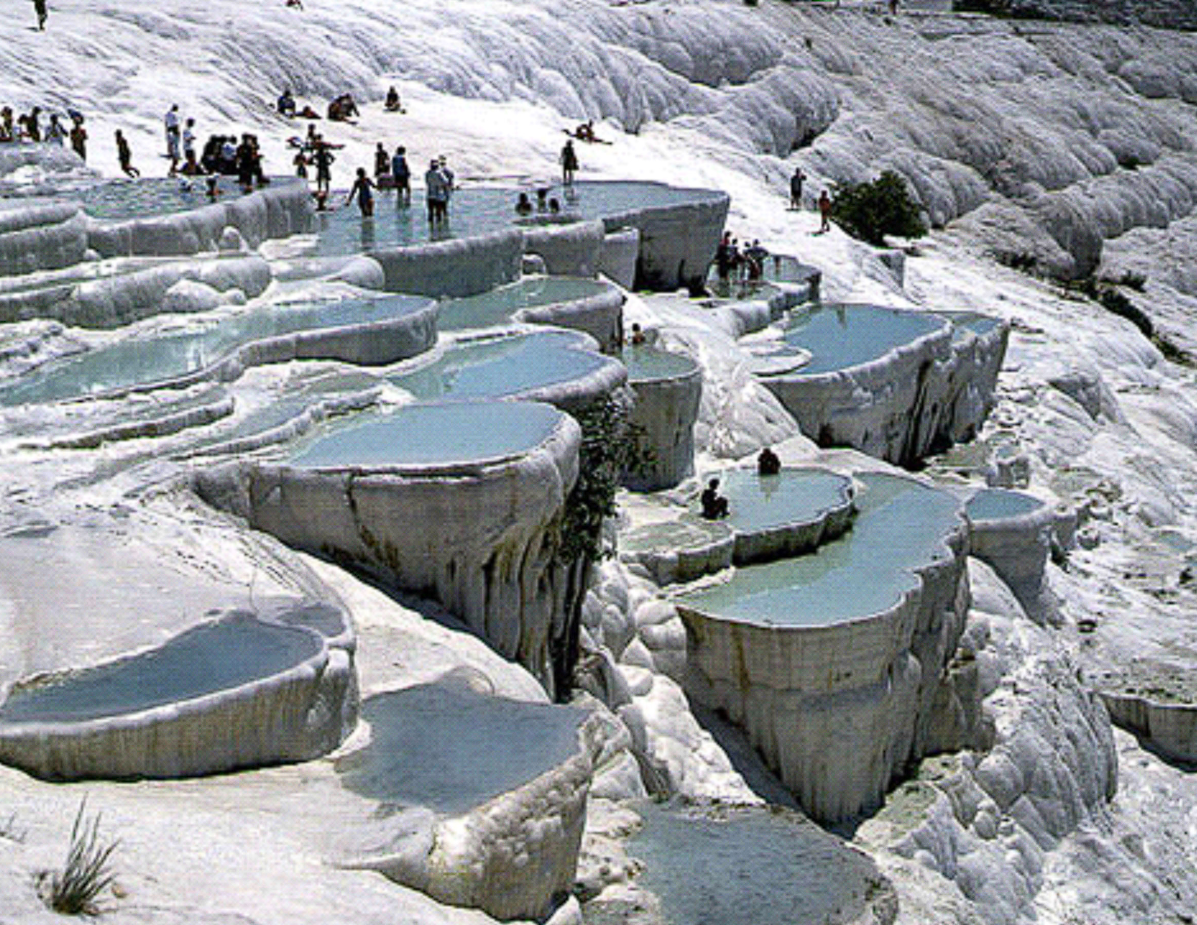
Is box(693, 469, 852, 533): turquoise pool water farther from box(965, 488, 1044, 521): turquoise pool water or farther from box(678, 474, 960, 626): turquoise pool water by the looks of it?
box(965, 488, 1044, 521): turquoise pool water

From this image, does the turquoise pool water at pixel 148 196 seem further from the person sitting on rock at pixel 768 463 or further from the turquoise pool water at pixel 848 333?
the turquoise pool water at pixel 848 333

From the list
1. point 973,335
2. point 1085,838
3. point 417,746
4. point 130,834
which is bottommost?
point 1085,838

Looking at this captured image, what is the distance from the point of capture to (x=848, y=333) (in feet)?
62.5

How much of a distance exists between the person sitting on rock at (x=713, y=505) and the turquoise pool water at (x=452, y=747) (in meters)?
5.46

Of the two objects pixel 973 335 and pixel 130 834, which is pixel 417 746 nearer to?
pixel 130 834

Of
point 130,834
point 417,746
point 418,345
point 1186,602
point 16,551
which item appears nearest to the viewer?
point 130,834

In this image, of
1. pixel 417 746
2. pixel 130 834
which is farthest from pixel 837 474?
pixel 130 834

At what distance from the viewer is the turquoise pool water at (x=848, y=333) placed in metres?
17.7

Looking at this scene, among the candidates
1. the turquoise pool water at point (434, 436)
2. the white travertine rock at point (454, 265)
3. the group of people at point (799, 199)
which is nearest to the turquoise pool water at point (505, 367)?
the turquoise pool water at point (434, 436)

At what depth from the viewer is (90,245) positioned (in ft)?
44.1

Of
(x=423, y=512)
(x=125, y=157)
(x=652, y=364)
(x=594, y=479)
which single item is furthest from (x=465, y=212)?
(x=423, y=512)

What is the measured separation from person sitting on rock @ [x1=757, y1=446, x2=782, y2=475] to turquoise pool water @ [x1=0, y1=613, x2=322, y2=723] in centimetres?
787

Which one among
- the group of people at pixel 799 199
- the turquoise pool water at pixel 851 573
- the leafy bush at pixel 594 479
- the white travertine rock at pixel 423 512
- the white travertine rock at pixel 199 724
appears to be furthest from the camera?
the group of people at pixel 799 199

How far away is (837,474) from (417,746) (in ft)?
26.9
